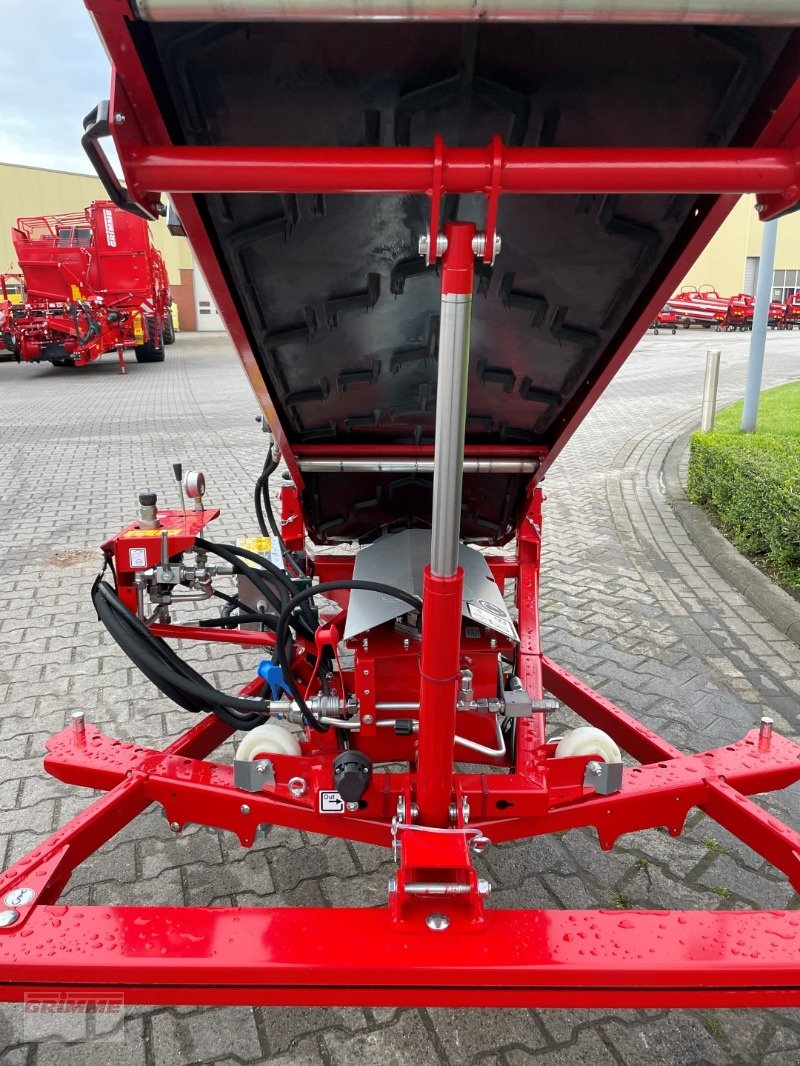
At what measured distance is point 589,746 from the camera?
2.20m

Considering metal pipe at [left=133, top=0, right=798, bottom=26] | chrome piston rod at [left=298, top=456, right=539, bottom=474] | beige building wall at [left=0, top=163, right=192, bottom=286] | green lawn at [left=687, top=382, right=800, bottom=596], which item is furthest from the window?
metal pipe at [left=133, top=0, right=798, bottom=26]

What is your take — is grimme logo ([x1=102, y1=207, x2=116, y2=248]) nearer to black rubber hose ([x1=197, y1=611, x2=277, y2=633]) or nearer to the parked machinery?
black rubber hose ([x1=197, y1=611, x2=277, y2=633])

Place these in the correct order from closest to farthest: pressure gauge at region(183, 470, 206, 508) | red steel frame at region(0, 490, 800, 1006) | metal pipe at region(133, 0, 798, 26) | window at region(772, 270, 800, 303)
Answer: metal pipe at region(133, 0, 798, 26) → red steel frame at region(0, 490, 800, 1006) → pressure gauge at region(183, 470, 206, 508) → window at region(772, 270, 800, 303)

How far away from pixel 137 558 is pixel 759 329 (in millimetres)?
7817

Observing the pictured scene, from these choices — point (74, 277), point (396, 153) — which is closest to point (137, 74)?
point (396, 153)

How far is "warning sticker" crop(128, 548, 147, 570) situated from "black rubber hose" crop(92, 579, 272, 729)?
129 millimetres

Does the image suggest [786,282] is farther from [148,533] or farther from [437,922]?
[437,922]

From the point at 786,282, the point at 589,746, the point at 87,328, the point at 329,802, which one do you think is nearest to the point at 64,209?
the point at 87,328

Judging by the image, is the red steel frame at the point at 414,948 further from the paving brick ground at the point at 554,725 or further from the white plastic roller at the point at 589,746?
the paving brick ground at the point at 554,725

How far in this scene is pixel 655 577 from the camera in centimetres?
545

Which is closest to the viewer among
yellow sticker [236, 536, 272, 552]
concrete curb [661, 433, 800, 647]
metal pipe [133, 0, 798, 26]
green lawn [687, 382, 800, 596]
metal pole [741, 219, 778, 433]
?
metal pipe [133, 0, 798, 26]

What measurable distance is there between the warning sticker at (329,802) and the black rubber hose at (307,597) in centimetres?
21

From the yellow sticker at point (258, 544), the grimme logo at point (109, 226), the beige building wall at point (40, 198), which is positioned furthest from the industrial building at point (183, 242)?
the yellow sticker at point (258, 544)

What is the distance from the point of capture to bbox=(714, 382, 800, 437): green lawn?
8.56 m
